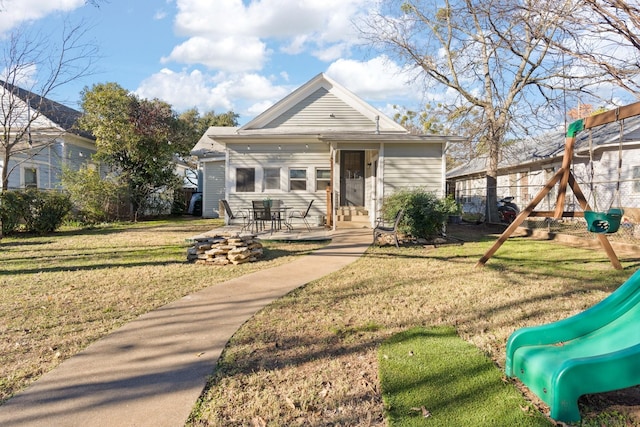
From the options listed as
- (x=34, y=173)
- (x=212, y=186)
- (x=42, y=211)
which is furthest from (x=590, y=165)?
(x=34, y=173)

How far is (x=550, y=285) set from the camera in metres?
6.03

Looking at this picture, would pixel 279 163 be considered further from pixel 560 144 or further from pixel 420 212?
pixel 560 144

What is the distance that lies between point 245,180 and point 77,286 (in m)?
9.44

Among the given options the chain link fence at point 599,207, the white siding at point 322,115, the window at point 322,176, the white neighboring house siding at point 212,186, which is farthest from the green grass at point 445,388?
the white neighboring house siding at point 212,186

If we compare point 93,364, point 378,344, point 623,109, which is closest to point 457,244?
point 623,109

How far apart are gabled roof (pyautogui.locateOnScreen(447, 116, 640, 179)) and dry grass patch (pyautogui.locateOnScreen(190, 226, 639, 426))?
7460 millimetres

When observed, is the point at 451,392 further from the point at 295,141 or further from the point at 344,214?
the point at 295,141

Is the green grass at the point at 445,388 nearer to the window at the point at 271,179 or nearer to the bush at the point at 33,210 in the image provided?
the window at the point at 271,179

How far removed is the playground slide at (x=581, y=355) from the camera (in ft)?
7.72

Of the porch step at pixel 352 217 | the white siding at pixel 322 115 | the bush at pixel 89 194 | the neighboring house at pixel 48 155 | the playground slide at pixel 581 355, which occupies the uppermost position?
the white siding at pixel 322 115

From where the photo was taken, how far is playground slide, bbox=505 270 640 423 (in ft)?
7.72

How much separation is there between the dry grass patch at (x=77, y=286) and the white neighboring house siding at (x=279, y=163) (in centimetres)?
428

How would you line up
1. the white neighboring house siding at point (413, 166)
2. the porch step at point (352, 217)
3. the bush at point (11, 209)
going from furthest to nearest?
1. the porch step at point (352, 217)
2. the white neighboring house siding at point (413, 166)
3. the bush at point (11, 209)

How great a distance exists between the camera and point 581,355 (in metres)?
2.79
